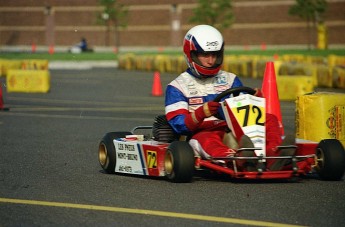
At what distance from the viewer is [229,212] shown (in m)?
7.12

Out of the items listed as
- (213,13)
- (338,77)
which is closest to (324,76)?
(338,77)

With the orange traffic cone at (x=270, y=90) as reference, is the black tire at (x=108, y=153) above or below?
below

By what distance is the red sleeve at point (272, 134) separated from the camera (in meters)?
8.70

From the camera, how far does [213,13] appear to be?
209ft

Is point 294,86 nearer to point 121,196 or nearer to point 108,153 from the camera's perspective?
point 108,153

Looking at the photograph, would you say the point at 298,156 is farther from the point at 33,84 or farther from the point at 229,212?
the point at 33,84

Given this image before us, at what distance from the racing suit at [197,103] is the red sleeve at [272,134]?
410mm

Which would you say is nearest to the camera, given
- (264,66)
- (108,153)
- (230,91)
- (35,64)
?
(230,91)

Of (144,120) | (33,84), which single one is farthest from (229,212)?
(33,84)

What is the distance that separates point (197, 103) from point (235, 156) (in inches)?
48.4

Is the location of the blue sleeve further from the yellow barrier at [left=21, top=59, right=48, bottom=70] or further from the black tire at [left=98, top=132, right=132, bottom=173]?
the yellow barrier at [left=21, top=59, right=48, bottom=70]

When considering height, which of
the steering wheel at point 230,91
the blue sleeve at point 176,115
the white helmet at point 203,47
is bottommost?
the blue sleeve at point 176,115

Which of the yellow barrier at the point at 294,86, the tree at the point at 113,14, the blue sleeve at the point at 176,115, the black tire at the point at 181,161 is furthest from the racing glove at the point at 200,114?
the tree at the point at 113,14

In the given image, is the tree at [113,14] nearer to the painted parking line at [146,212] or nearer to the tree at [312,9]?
the tree at [312,9]
